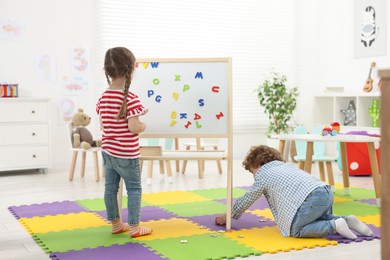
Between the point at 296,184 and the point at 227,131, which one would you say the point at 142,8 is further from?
the point at 296,184

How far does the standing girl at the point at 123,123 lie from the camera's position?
2875 millimetres

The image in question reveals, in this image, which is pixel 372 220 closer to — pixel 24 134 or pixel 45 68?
pixel 24 134

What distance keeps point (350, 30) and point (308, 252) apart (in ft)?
15.7

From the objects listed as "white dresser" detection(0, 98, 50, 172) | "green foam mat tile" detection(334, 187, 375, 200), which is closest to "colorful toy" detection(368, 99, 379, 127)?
"green foam mat tile" detection(334, 187, 375, 200)

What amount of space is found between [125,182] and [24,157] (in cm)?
308

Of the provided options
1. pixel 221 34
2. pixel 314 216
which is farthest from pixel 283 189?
pixel 221 34

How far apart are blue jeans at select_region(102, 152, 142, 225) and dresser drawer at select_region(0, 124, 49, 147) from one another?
2.98m

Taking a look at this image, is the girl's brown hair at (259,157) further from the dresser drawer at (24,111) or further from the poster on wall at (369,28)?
the poster on wall at (369,28)

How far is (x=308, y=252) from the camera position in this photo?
8.91ft

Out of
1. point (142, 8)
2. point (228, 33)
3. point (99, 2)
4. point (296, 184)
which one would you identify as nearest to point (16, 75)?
point (99, 2)

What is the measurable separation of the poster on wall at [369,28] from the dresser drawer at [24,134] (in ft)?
12.6

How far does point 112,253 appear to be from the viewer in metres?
2.69

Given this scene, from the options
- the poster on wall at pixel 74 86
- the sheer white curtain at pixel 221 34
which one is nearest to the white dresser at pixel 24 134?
the poster on wall at pixel 74 86

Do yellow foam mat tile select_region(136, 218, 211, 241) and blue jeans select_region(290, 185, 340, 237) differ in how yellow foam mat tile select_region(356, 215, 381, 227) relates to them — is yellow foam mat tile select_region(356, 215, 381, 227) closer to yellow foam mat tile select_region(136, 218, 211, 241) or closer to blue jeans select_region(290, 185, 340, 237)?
blue jeans select_region(290, 185, 340, 237)
